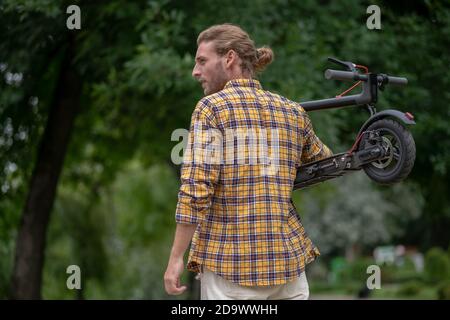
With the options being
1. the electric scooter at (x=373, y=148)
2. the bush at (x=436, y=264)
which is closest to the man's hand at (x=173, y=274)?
the electric scooter at (x=373, y=148)

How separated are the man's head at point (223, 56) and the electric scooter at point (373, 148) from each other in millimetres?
313

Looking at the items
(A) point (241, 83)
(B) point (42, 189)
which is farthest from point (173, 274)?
(B) point (42, 189)

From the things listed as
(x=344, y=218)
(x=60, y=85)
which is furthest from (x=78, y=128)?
(x=344, y=218)

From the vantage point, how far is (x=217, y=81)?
301 centimetres

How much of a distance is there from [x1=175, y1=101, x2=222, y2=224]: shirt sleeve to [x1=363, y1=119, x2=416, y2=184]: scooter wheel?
557 mm

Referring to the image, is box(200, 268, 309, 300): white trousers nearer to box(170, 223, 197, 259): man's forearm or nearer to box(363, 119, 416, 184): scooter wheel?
box(170, 223, 197, 259): man's forearm

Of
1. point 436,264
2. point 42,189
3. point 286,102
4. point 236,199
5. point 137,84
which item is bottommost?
point 236,199

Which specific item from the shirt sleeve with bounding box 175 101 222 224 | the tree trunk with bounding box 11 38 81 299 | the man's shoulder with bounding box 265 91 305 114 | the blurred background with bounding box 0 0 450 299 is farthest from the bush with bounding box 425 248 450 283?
the shirt sleeve with bounding box 175 101 222 224

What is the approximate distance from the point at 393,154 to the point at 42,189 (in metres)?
7.17

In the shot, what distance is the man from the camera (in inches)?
110

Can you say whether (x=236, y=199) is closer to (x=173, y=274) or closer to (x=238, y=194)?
(x=238, y=194)

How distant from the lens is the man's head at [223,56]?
294 cm

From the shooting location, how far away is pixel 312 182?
3.01 meters

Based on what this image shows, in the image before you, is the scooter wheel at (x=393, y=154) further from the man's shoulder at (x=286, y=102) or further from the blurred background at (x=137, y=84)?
the blurred background at (x=137, y=84)
